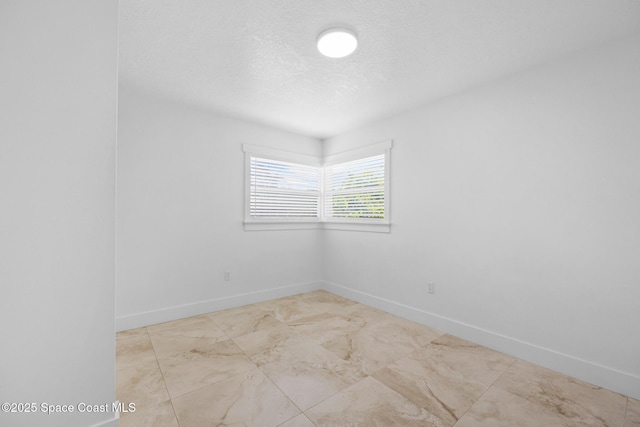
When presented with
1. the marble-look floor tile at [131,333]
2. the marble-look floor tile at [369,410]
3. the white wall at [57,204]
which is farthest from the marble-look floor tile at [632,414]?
the marble-look floor tile at [131,333]

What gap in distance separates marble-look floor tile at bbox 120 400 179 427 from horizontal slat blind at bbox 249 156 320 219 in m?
2.37

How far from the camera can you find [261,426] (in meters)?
1.51

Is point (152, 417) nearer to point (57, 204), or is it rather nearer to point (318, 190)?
point (57, 204)

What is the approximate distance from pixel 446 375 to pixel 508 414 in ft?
1.44

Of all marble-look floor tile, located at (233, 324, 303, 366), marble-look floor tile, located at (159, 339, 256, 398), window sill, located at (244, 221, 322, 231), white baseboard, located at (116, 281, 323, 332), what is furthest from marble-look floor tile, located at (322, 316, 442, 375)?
window sill, located at (244, 221, 322, 231)

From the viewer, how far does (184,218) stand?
3.18 metres

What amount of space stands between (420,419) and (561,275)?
1.61 m

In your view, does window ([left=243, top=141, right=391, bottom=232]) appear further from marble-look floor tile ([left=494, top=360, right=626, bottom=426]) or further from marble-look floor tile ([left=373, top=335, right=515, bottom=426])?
marble-look floor tile ([left=494, top=360, right=626, bottom=426])

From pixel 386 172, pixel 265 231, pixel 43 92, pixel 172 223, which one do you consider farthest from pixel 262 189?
pixel 43 92

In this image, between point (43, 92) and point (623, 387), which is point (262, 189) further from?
point (623, 387)

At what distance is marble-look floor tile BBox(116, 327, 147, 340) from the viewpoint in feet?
8.67

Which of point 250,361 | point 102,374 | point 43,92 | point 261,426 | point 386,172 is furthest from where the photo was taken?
point 386,172

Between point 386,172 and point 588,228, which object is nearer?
point 588,228

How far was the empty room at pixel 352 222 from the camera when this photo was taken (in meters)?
1.24
